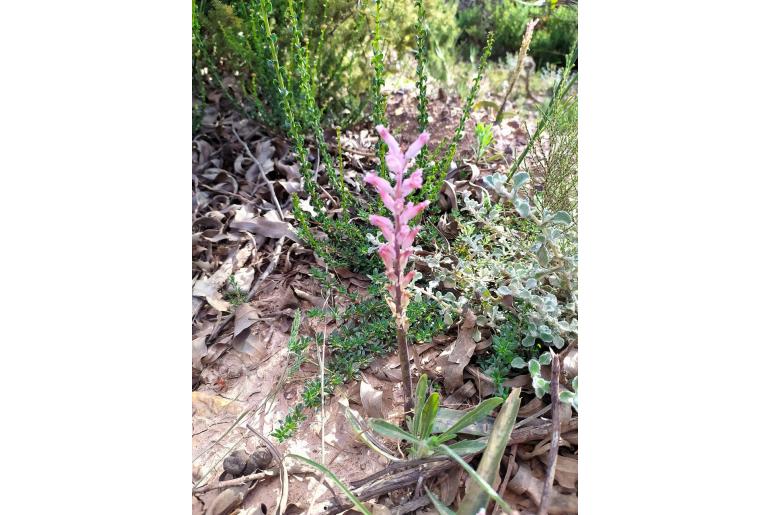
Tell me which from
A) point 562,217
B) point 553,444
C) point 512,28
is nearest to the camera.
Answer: point 553,444

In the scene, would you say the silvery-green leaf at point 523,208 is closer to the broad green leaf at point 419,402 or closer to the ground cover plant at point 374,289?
the ground cover plant at point 374,289

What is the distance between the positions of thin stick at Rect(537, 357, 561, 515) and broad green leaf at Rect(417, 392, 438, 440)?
0.15 metres

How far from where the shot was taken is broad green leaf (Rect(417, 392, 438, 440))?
0.77m

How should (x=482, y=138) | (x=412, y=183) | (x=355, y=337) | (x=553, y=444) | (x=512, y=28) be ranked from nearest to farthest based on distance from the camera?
(x=412, y=183) < (x=553, y=444) < (x=355, y=337) < (x=482, y=138) < (x=512, y=28)

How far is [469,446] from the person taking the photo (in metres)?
0.78

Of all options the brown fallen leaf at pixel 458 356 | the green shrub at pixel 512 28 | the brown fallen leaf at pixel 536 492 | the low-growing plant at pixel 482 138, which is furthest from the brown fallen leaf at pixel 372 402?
the green shrub at pixel 512 28

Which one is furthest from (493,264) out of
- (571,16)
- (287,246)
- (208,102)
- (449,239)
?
(208,102)

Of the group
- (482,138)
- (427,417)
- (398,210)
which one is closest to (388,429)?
(427,417)

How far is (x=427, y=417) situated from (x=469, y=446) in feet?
0.21

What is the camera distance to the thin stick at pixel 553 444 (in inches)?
28.5

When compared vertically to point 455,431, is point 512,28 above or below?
above

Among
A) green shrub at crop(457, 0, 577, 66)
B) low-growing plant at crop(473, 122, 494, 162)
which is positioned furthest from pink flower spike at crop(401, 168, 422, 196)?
green shrub at crop(457, 0, 577, 66)

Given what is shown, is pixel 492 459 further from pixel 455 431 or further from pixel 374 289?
pixel 374 289
